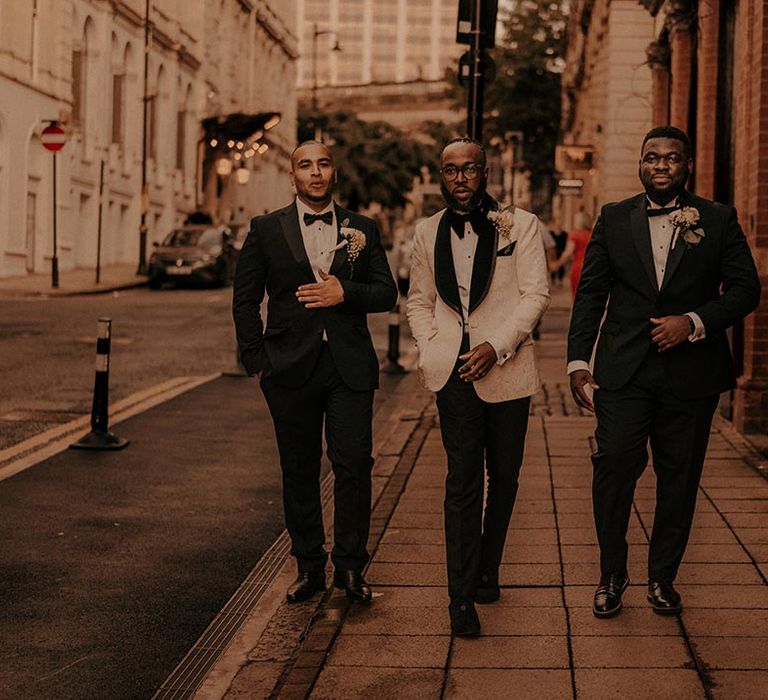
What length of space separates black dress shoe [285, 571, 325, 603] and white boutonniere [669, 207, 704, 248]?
207cm

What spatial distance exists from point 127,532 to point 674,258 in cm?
363

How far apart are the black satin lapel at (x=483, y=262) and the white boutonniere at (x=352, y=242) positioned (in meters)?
0.62

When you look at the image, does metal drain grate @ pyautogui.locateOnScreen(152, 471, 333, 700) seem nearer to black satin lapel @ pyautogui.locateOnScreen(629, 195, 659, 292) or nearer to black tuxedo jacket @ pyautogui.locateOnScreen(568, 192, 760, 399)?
black tuxedo jacket @ pyautogui.locateOnScreen(568, 192, 760, 399)

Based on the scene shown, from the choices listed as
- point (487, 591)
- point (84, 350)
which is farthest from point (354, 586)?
point (84, 350)

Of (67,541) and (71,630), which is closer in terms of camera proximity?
(71,630)

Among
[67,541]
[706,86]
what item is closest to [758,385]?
[706,86]

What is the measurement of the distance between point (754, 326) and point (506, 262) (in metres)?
5.76

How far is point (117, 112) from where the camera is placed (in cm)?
5247

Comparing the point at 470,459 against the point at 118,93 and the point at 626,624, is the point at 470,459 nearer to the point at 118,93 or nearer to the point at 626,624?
the point at 626,624

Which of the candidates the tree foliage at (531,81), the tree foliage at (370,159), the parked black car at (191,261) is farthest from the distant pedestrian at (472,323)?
the tree foliage at (370,159)

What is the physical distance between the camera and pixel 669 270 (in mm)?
6023

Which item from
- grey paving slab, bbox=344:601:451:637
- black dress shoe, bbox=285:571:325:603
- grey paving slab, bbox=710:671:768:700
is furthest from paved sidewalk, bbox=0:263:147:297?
grey paving slab, bbox=710:671:768:700

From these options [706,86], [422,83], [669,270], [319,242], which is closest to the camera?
[669,270]

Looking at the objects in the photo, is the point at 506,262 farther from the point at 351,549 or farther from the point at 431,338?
the point at 351,549
